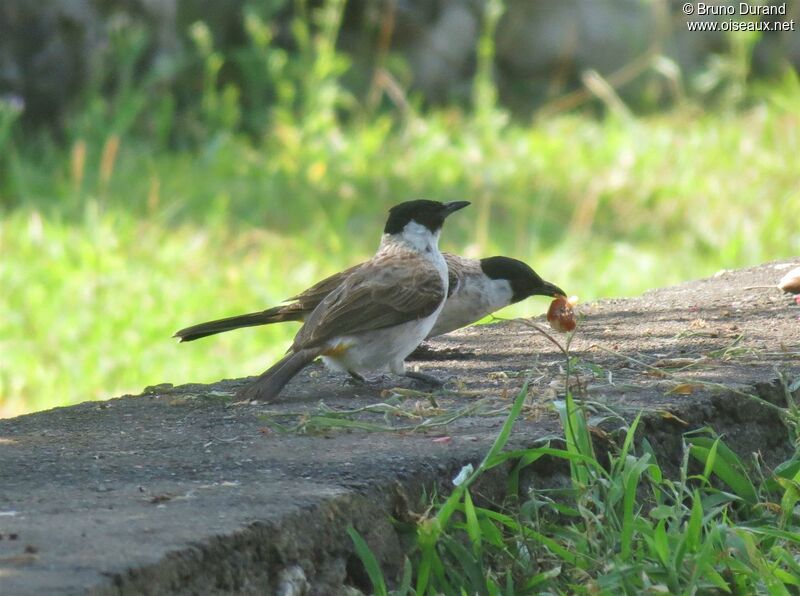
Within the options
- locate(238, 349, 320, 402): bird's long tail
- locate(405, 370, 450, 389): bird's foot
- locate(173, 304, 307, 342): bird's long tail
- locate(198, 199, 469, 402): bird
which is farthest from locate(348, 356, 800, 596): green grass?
locate(173, 304, 307, 342): bird's long tail

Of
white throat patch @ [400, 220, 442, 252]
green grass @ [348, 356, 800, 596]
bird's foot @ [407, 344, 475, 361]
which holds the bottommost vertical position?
green grass @ [348, 356, 800, 596]

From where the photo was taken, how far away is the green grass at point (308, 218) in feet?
22.1

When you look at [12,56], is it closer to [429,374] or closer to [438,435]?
[429,374]

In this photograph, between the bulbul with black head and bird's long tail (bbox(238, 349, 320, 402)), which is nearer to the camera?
bird's long tail (bbox(238, 349, 320, 402))

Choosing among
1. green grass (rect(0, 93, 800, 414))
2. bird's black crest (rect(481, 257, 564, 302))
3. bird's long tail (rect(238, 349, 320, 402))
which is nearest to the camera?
bird's long tail (rect(238, 349, 320, 402))

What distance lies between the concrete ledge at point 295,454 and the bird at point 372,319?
0.34 ft

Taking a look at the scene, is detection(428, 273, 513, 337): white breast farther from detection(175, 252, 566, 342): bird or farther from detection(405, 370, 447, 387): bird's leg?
detection(405, 370, 447, 387): bird's leg

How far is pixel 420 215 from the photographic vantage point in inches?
181

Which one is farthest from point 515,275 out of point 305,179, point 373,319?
point 305,179

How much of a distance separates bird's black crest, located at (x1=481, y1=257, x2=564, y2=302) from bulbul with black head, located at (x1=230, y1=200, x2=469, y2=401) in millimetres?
639

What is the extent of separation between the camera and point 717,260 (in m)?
7.97

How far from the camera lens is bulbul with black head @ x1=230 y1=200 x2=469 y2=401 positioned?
387 centimetres

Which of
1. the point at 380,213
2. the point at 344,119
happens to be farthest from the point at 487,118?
the point at 380,213

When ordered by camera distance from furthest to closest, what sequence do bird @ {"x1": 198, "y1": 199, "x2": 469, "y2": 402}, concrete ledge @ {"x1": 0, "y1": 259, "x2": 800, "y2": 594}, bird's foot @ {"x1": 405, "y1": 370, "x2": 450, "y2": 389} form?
bird @ {"x1": 198, "y1": 199, "x2": 469, "y2": 402}, bird's foot @ {"x1": 405, "y1": 370, "x2": 450, "y2": 389}, concrete ledge @ {"x1": 0, "y1": 259, "x2": 800, "y2": 594}
